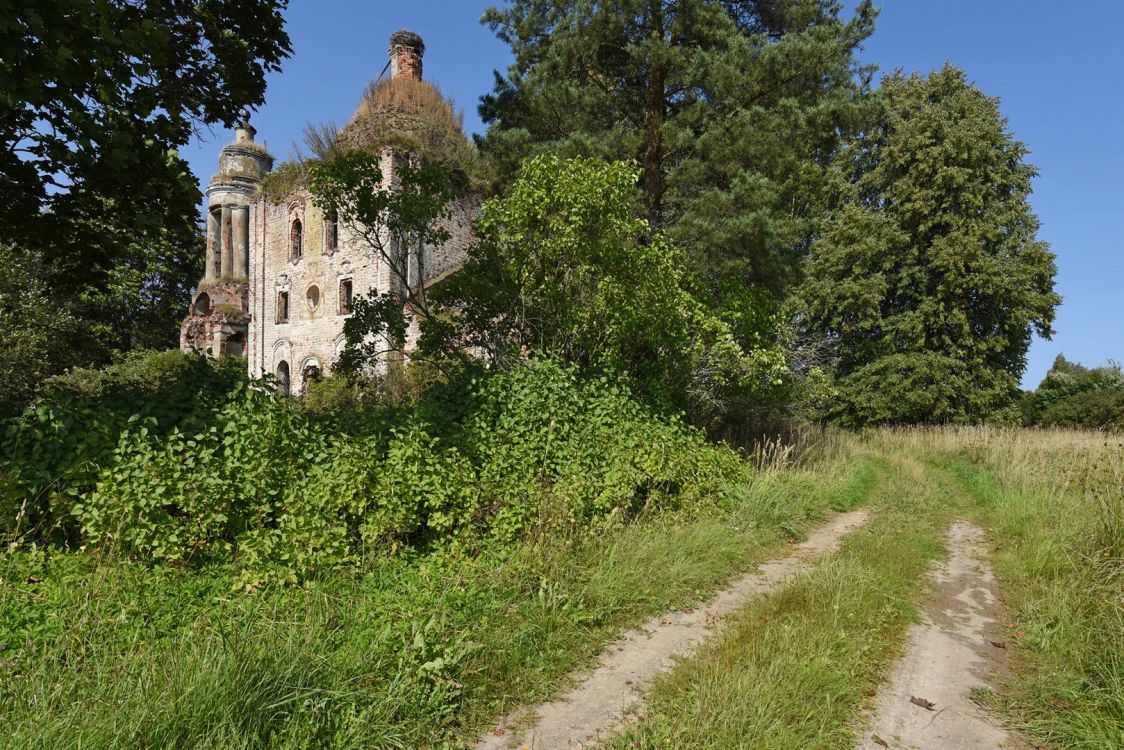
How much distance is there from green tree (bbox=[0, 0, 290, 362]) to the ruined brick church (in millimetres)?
11961

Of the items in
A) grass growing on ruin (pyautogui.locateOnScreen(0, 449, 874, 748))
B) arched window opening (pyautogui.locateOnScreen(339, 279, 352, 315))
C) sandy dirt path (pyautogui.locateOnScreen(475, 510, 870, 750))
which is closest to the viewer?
grass growing on ruin (pyautogui.locateOnScreen(0, 449, 874, 748))

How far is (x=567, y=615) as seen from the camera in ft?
15.0

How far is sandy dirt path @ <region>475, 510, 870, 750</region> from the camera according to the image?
10.7ft

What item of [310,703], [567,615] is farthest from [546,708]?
[310,703]

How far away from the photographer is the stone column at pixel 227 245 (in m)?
27.2

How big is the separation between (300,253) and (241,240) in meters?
4.91

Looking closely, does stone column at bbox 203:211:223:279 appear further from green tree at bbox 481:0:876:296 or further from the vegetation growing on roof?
green tree at bbox 481:0:876:296

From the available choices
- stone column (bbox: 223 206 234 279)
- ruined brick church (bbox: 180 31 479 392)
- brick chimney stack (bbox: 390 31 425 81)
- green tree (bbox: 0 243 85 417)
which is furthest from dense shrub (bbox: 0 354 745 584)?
stone column (bbox: 223 206 234 279)

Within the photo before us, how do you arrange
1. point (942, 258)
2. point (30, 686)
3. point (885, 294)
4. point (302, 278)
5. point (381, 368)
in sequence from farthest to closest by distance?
point (302, 278)
point (885, 294)
point (942, 258)
point (381, 368)
point (30, 686)

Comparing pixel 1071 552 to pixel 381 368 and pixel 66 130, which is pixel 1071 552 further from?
pixel 381 368

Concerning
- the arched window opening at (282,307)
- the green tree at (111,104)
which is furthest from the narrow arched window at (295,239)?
the green tree at (111,104)

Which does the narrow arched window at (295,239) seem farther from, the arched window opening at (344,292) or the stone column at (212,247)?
the stone column at (212,247)

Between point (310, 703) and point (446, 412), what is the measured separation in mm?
4175

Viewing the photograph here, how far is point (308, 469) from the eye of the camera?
526 cm
